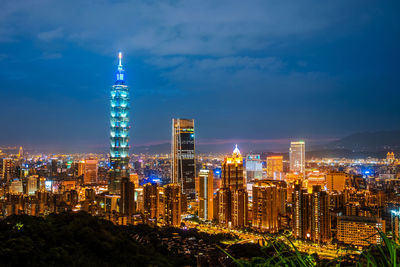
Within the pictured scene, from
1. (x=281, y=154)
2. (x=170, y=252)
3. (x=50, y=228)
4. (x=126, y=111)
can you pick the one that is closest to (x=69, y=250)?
(x=50, y=228)

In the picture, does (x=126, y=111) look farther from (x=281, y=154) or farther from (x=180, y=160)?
(x=281, y=154)

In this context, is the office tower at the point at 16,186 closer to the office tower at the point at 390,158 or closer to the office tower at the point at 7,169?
the office tower at the point at 7,169

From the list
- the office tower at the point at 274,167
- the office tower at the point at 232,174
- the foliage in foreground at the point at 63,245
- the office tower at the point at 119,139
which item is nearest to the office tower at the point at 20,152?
the office tower at the point at 119,139

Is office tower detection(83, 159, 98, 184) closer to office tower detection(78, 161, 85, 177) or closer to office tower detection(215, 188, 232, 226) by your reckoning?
office tower detection(78, 161, 85, 177)

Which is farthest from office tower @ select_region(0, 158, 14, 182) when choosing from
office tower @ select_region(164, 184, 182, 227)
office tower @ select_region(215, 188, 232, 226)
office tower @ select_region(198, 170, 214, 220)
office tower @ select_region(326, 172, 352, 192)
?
office tower @ select_region(326, 172, 352, 192)

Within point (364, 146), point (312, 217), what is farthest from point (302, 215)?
point (364, 146)

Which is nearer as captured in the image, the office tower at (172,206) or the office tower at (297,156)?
the office tower at (172,206)
